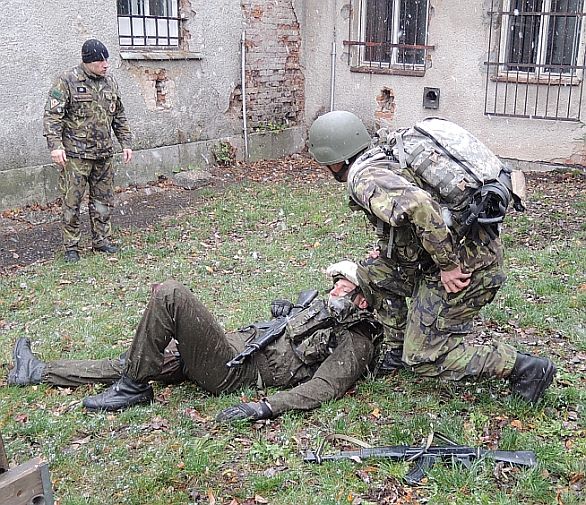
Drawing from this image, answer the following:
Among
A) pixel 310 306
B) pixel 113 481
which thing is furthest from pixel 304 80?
pixel 113 481

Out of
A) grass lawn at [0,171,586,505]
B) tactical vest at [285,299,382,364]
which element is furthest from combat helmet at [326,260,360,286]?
grass lawn at [0,171,586,505]

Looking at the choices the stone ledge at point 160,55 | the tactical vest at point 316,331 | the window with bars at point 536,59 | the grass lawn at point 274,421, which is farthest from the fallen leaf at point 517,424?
the stone ledge at point 160,55

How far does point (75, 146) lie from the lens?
6930 millimetres

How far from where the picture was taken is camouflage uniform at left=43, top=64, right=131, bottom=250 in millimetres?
6738

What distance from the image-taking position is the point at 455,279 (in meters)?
3.53

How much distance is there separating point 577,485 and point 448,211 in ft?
4.41

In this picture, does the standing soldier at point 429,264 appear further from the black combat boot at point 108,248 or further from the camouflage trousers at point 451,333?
the black combat boot at point 108,248

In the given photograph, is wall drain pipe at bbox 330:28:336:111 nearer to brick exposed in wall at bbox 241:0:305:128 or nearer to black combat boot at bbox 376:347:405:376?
brick exposed in wall at bbox 241:0:305:128

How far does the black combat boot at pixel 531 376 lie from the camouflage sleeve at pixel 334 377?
0.80m

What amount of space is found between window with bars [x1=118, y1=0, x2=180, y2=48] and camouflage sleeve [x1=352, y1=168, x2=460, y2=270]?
7.05 metres

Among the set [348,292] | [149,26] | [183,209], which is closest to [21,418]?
[348,292]

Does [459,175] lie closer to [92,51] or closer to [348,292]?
[348,292]

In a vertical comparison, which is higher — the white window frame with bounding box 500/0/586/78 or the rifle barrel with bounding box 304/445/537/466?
the white window frame with bounding box 500/0/586/78

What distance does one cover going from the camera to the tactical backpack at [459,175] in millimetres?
3406
